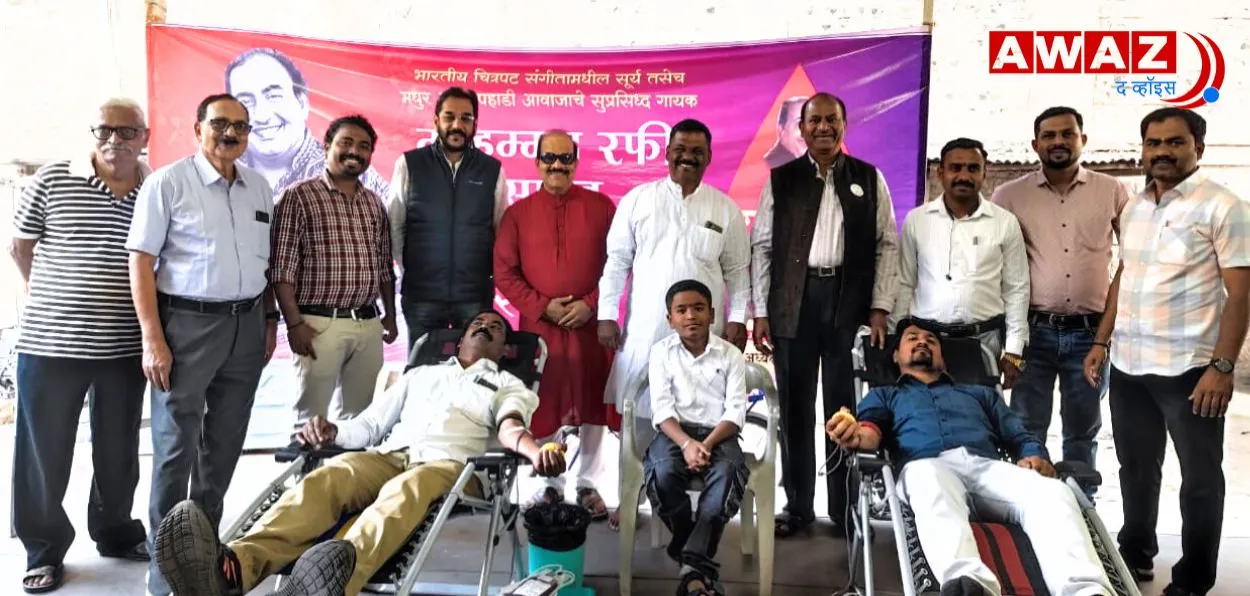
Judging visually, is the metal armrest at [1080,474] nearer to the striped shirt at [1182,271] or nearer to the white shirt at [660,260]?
the striped shirt at [1182,271]

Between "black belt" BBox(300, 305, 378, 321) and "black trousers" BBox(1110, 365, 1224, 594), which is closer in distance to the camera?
"black trousers" BBox(1110, 365, 1224, 594)

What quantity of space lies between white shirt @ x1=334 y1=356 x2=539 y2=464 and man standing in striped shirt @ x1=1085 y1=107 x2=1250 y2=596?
2229 mm

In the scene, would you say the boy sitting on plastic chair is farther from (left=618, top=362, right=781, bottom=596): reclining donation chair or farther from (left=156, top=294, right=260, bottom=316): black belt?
(left=156, top=294, right=260, bottom=316): black belt

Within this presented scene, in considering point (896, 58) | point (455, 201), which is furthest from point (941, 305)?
point (455, 201)

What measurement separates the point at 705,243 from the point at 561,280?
0.64 meters

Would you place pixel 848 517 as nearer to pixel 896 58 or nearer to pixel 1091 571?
pixel 1091 571

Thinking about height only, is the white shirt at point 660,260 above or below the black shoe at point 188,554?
above

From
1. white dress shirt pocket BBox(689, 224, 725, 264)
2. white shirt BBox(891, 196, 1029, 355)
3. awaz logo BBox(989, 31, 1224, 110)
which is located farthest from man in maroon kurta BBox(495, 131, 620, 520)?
awaz logo BBox(989, 31, 1224, 110)

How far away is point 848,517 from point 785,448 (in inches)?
15.4

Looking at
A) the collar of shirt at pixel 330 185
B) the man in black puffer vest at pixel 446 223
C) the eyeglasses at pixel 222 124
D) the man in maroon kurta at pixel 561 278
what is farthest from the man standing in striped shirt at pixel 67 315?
the man in maroon kurta at pixel 561 278

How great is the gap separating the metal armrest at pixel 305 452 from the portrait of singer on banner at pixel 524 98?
2179 mm

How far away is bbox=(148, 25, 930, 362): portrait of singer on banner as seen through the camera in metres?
4.71

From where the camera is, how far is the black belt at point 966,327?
3.35m

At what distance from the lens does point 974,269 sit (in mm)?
3352
